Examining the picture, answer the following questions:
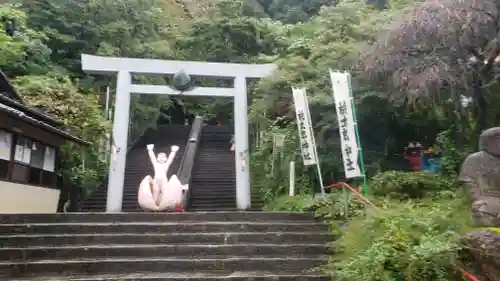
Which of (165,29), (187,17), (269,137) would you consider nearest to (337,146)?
(269,137)

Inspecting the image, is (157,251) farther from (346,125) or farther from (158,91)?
(158,91)

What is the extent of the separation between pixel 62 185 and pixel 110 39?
7.25m

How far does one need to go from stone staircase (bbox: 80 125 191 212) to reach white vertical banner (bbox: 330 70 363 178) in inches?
250

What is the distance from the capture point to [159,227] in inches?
294

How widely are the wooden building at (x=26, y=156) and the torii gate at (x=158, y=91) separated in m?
1.22

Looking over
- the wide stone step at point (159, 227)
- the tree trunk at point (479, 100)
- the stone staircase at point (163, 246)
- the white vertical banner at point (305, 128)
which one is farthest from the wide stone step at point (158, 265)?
the tree trunk at point (479, 100)

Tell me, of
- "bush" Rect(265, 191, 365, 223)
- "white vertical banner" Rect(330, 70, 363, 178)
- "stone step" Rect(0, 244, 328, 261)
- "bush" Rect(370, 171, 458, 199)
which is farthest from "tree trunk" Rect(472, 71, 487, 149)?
"stone step" Rect(0, 244, 328, 261)

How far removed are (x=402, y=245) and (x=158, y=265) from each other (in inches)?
128

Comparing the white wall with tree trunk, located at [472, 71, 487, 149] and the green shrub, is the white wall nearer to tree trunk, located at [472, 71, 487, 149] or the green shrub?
the green shrub

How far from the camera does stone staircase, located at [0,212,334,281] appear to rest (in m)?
6.29

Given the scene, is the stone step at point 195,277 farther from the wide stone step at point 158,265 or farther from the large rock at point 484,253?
the large rock at point 484,253

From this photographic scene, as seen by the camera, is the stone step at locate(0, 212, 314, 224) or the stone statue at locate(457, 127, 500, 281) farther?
the stone step at locate(0, 212, 314, 224)

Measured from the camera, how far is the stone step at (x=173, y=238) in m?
6.93

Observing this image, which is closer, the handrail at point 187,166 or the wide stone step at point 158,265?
the wide stone step at point 158,265
